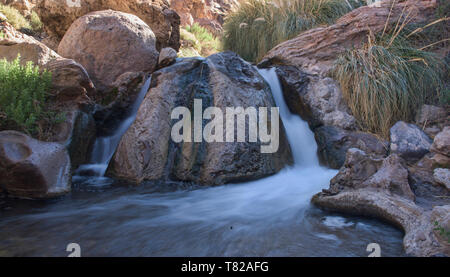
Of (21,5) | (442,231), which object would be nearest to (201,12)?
(21,5)

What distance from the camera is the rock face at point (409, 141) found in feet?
12.1

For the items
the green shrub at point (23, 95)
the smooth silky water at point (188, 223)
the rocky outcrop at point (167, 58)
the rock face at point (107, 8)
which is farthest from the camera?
the rock face at point (107, 8)

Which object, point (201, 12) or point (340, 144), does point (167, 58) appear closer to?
point (340, 144)

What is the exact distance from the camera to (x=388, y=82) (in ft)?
14.6

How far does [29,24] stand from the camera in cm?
980

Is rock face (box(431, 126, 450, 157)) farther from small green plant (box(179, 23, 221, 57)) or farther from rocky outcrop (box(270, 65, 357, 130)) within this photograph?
small green plant (box(179, 23, 221, 57))

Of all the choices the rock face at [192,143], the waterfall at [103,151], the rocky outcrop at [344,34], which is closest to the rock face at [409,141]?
the rock face at [192,143]

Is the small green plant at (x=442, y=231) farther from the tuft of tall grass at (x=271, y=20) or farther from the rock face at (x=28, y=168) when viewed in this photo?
the tuft of tall grass at (x=271, y=20)


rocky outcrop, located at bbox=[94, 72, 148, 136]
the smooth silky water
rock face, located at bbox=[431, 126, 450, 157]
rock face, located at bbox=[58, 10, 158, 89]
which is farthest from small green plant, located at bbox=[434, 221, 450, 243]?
rock face, located at bbox=[58, 10, 158, 89]

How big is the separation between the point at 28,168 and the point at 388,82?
4.85 meters
